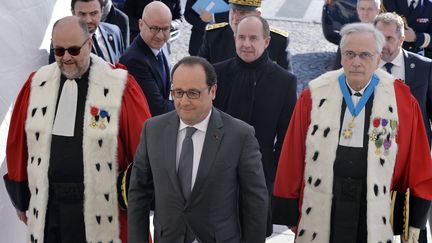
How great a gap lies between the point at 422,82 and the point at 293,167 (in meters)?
1.45

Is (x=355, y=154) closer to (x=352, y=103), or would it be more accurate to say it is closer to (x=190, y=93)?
(x=352, y=103)

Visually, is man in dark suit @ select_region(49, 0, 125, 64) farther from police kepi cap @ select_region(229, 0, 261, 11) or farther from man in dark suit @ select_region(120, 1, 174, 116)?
police kepi cap @ select_region(229, 0, 261, 11)

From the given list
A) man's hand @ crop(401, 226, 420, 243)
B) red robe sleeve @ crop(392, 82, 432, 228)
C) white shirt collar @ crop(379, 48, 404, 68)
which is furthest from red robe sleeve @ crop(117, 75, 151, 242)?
white shirt collar @ crop(379, 48, 404, 68)

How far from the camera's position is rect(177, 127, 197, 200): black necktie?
3916mm

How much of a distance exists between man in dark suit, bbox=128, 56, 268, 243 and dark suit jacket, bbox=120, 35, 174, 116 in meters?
1.76

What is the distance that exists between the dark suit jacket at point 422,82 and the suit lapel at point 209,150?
2152 mm

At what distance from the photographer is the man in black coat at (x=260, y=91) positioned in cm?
534

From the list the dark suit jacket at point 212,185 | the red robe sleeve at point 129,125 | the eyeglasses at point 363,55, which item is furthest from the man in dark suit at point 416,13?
the dark suit jacket at point 212,185

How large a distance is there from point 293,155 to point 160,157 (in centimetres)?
108

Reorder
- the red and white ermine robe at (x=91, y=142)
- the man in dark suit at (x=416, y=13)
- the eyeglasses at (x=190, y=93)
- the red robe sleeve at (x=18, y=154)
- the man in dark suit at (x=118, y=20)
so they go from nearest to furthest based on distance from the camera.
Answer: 1. the eyeglasses at (x=190, y=93)
2. the red and white ermine robe at (x=91, y=142)
3. the red robe sleeve at (x=18, y=154)
4. the man in dark suit at (x=118, y=20)
5. the man in dark suit at (x=416, y=13)

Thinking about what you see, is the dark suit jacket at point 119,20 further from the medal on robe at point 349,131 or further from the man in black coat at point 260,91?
the medal on robe at point 349,131

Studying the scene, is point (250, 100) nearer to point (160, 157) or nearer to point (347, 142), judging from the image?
point (347, 142)

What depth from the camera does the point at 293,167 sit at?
4.72m

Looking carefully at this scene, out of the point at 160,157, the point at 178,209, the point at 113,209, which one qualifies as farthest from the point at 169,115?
the point at 113,209
